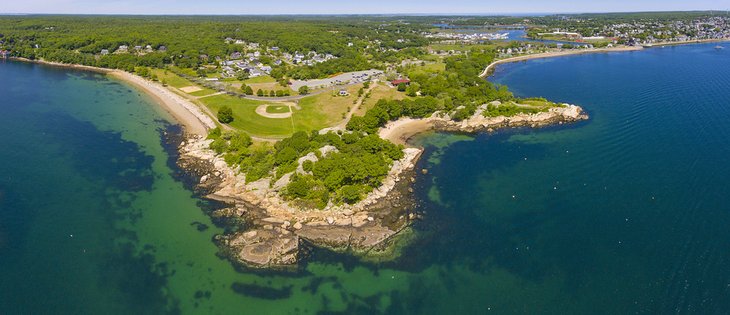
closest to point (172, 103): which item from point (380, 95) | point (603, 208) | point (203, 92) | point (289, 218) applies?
point (203, 92)

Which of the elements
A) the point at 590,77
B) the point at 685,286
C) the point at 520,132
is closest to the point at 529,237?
the point at 685,286

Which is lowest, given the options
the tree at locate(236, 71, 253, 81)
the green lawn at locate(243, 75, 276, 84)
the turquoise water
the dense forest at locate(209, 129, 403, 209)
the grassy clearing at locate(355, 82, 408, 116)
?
the turquoise water

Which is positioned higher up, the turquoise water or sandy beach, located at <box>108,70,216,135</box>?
sandy beach, located at <box>108,70,216,135</box>

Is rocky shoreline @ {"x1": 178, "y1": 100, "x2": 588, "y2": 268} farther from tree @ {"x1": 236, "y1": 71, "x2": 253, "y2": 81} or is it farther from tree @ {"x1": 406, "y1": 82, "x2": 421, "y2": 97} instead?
tree @ {"x1": 236, "y1": 71, "x2": 253, "y2": 81}

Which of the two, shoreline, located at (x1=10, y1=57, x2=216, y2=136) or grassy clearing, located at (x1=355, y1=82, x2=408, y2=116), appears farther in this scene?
grassy clearing, located at (x1=355, y1=82, x2=408, y2=116)

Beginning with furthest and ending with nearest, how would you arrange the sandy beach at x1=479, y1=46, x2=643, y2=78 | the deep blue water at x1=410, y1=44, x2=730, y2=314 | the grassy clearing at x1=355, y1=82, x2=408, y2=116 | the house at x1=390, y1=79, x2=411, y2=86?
the sandy beach at x1=479, y1=46, x2=643, y2=78 < the house at x1=390, y1=79, x2=411, y2=86 < the grassy clearing at x1=355, y1=82, x2=408, y2=116 < the deep blue water at x1=410, y1=44, x2=730, y2=314

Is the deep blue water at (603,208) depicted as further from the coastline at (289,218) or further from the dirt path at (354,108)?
the dirt path at (354,108)

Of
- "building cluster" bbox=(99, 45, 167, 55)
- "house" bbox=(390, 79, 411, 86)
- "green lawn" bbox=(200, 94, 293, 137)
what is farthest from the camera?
"building cluster" bbox=(99, 45, 167, 55)

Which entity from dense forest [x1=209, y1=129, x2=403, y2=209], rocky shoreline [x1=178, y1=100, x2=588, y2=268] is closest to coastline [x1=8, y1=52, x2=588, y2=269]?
rocky shoreline [x1=178, y1=100, x2=588, y2=268]
